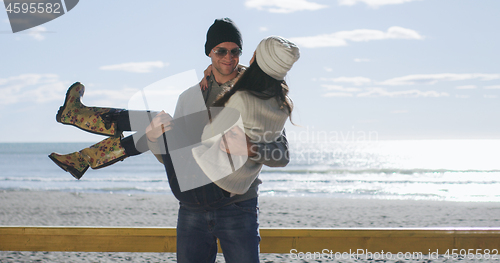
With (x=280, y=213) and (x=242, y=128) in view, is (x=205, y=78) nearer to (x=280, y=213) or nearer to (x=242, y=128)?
(x=242, y=128)

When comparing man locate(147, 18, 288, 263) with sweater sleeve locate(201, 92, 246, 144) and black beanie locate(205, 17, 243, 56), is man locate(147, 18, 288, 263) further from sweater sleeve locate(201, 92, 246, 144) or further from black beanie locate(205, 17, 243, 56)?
sweater sleeve locate(201, 92, 246, 144)

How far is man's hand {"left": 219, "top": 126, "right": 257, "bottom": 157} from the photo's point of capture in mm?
1224

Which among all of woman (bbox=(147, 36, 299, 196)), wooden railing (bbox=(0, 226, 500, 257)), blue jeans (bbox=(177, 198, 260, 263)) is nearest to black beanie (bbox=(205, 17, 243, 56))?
woman (bbox=(147, 36, 299, 196))

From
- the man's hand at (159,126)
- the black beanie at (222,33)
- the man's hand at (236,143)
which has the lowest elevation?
the man's hand at (236,143)

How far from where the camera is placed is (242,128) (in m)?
1.24

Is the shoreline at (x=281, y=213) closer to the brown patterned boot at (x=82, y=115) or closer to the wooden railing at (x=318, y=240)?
the wooden railing at (x=318, y=240)

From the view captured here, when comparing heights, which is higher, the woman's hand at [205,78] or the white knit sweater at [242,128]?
the woman's hand at [205,78]

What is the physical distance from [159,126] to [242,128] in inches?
11.5

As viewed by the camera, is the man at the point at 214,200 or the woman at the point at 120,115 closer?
the woman at the point at 120,115

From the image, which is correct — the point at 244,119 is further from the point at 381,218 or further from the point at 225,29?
the point at 381,218

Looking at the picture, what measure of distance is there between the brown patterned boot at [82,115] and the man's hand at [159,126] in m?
0.23

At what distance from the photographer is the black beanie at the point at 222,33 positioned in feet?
5.15

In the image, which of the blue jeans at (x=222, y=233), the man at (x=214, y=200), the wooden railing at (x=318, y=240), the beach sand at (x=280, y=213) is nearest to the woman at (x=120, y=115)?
the man at (x=214, y=200)

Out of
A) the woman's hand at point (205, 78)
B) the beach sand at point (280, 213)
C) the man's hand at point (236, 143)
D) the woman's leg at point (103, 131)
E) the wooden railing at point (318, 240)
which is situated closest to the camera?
the man's hand at point (236, 143)
